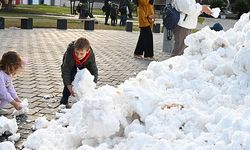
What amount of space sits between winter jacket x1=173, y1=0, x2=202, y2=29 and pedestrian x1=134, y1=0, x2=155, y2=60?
166 cm

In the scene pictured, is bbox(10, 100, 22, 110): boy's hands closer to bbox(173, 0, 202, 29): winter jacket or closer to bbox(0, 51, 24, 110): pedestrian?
bbox(0, 51, 24, 110): pedestrian

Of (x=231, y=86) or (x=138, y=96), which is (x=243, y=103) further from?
(x=138, y=96)

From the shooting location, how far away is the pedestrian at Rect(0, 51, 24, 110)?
5476 mm

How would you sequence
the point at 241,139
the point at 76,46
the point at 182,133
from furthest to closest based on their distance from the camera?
A: the point at 76,46, the point at 182,133, the point at 241,139

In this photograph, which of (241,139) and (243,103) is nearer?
(241,139)

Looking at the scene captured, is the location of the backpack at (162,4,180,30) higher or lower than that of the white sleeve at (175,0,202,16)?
lower

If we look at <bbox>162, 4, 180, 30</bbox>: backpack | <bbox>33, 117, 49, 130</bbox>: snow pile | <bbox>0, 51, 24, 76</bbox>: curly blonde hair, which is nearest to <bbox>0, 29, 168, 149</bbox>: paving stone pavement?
<bbox>33, 117, 49, 130</bbox>: snow pile

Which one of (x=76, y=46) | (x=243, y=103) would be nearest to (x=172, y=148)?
(x=243, y=103)

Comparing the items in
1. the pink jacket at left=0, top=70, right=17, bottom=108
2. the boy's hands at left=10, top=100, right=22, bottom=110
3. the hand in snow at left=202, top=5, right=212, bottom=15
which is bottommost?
the boy's hands at left=10, top=100, right=22, bottom=110

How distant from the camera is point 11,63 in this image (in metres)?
5.57

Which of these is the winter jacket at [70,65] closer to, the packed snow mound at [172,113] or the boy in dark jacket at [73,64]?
the boy in dark jacket at [73,64]

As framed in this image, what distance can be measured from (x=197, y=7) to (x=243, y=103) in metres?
4.92

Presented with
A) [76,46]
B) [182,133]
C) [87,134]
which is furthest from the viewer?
[76,46]

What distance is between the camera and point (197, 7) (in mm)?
8773
